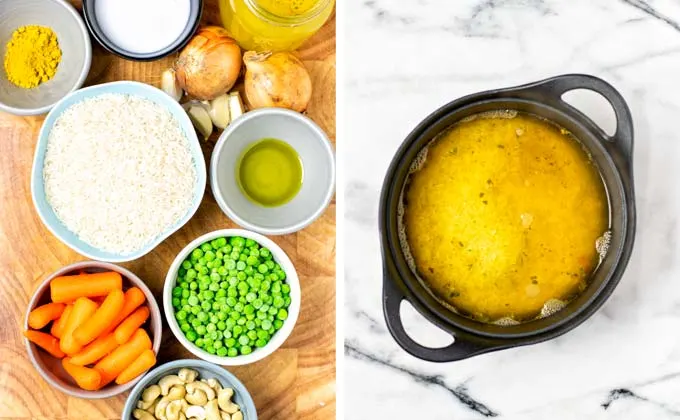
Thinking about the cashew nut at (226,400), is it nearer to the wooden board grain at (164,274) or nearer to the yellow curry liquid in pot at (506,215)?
the wooden board grain at (164,274)

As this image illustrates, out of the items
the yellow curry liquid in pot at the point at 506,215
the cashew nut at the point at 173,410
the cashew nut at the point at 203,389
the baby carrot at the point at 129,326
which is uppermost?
the yellow curry liquid in pot at the point at 506,215

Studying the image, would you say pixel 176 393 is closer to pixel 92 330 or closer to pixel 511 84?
pixel 92 330

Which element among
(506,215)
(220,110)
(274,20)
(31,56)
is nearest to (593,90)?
(506,215)

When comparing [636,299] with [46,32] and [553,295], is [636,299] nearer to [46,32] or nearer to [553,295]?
[553,295]

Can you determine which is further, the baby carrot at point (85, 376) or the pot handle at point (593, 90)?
the baby carrot at point (85, 376)

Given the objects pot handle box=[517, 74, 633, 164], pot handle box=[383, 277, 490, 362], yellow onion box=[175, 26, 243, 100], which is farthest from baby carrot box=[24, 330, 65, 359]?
pot handle box=[517, 74, 633, 164]

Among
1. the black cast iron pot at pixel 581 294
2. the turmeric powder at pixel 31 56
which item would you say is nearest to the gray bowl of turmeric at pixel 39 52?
the turmeric powder at pixel 31 56

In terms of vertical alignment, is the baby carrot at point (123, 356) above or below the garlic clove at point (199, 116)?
below
